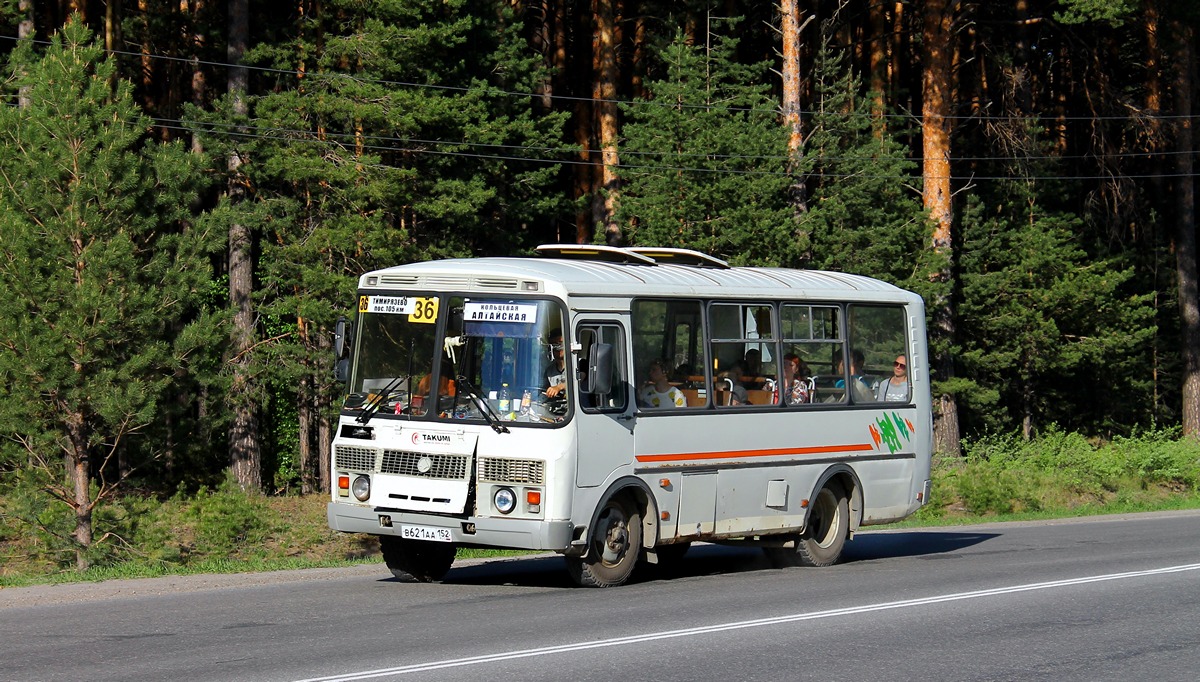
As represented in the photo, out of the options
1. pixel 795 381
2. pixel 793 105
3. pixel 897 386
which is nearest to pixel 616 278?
pixel 795 381

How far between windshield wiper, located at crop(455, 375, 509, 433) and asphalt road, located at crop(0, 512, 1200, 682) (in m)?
1.53

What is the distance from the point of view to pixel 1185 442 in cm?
3756

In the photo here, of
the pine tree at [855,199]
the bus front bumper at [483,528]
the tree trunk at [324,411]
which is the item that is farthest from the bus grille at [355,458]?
the pine tree at [855,199]

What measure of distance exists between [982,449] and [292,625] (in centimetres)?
2839

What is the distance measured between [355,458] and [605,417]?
239cm

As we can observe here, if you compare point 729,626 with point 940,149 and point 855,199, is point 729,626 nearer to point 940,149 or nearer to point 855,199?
point 855,199

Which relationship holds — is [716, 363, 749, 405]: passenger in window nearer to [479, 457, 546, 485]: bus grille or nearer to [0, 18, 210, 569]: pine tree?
[479, 457, 546, 485]: bus grille

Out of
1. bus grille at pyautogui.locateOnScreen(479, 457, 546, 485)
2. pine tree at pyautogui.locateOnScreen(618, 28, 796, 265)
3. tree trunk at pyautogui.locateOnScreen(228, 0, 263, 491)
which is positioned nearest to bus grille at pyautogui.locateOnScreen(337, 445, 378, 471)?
bus grille at pyautogui.locateOnScreen(479, 457, 546, 485)

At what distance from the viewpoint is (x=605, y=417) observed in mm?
13602

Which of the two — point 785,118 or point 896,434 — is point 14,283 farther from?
point 785,118

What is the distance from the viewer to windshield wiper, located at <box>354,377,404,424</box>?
13.7 meters

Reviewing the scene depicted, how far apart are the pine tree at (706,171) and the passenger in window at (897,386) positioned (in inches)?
601

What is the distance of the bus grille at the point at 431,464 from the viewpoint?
43.2 feet

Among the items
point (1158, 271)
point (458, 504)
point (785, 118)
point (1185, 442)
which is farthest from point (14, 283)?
point (1158, 271)
